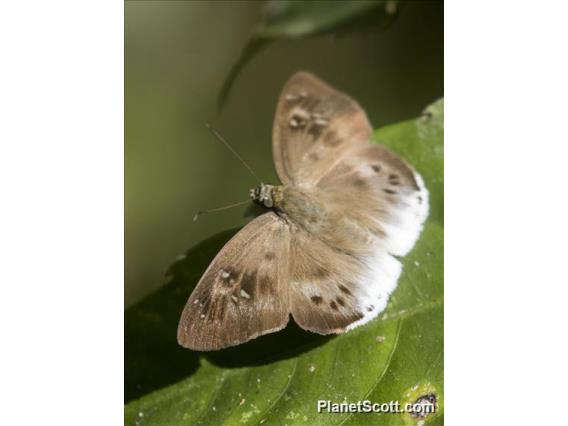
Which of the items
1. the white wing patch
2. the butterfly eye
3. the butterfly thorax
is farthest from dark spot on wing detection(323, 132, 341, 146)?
the white wing patch

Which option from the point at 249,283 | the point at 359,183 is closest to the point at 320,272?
the point at 249,283

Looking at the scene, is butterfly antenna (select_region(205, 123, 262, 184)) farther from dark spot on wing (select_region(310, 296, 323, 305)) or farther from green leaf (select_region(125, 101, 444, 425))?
dark spot on wing (select_region(310, 296, 323, 305))

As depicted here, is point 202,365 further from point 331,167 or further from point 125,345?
point 331,167

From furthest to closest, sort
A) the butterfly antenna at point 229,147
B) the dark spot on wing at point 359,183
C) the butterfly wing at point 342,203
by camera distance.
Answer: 1. the butterfly antenna at point 229,147
2. the dark spot on wing at point 359,183
3. the butterfly wing at point 342,203

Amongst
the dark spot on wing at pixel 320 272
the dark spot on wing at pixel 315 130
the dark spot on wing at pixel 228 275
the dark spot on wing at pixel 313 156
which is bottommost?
the dark spot on wing at pixel 320 272

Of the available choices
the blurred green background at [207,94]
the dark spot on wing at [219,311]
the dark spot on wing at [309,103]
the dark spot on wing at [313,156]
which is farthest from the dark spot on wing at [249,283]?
the dark spot on wing at [309,103]

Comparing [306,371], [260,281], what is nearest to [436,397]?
[306,371]

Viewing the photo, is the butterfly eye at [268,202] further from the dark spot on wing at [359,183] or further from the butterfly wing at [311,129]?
the dark spot on wing at [359,183]
